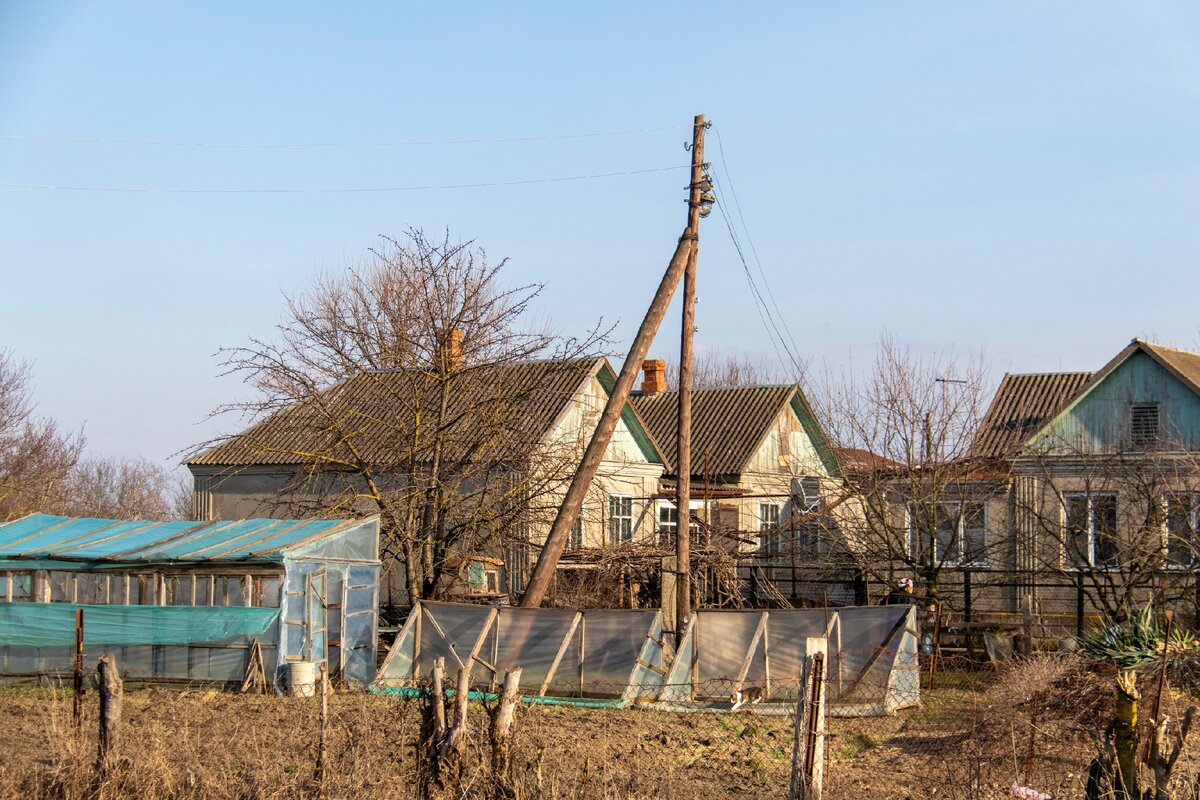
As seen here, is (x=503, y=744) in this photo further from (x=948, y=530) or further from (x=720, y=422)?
(x=720, y=422)

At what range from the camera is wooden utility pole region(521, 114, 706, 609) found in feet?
55.9

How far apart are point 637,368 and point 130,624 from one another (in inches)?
336

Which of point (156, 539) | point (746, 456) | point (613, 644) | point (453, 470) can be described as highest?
point (746, 456)

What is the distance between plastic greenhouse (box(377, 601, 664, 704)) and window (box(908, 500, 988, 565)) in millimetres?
7710

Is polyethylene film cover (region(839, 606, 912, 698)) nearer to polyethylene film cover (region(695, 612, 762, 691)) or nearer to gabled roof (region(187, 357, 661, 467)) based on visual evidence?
polyethylene film cover (region(695, 612, 762, 691))

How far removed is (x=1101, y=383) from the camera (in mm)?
25328

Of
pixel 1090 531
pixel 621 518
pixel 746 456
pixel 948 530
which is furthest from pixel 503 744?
pixel 746 456

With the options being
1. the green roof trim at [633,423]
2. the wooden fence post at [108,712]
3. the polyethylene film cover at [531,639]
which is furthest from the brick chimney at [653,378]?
the wooden fence post at [108,712]

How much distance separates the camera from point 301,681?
1653 centimetres

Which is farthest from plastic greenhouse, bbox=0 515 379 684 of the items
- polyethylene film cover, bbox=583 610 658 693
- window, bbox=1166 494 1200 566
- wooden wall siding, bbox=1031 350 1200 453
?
wooden wall siding, bbox=1031 350 1200 453

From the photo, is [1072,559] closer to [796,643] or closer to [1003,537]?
[1003,537]

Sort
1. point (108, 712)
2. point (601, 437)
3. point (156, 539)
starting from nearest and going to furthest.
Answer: point (108, 712), point (601, 437), point (156, 539)

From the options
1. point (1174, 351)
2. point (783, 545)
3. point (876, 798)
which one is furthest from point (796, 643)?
point (1174, 351)

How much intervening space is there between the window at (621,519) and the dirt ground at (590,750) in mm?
11450
